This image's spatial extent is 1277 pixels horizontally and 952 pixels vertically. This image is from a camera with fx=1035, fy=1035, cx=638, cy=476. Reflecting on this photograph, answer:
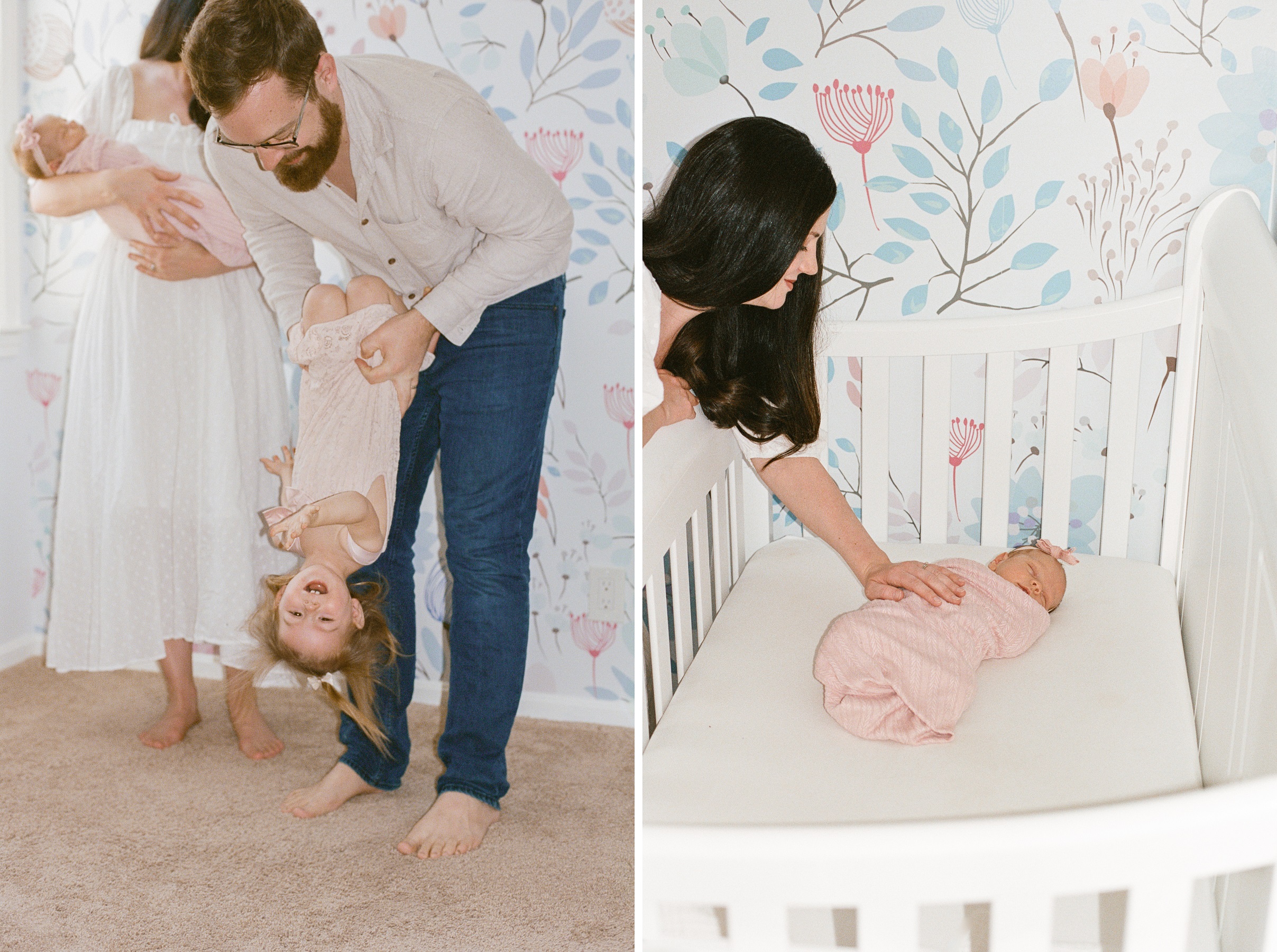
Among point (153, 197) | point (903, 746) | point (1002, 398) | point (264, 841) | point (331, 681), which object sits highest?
point (153, 197)

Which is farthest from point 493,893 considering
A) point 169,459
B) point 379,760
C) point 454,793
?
point 169,459

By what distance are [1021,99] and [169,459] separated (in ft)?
3.37

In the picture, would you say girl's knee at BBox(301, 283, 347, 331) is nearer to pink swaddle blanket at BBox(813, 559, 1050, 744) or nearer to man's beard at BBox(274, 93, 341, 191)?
man's beard at BBox(274, 93, 341, 191)

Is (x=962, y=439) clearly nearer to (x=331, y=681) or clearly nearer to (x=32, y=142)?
(x=331, y=681)

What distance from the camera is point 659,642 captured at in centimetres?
82

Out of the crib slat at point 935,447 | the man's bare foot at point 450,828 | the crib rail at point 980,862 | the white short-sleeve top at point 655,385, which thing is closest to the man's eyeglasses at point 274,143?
the white short-sleeve top at point 655,385

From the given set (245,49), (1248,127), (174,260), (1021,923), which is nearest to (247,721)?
(174,260)

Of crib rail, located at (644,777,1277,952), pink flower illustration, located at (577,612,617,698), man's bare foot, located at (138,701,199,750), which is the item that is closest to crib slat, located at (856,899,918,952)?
crib rail, located at (644,777,1277,952)

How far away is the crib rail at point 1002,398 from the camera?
904mm

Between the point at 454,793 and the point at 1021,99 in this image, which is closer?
the point at 1021,99

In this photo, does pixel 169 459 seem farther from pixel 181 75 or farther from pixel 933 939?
pixel 933 939

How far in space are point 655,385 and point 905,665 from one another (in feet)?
0.88

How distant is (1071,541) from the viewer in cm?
107

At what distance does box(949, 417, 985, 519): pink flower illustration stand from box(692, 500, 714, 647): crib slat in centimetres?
24
